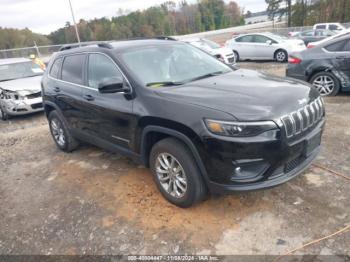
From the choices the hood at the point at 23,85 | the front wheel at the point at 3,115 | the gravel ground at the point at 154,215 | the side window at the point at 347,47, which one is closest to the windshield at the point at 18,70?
the hood at the point at 23,85

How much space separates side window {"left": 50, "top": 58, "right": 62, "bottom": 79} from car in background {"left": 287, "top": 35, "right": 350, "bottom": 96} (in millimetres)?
5210

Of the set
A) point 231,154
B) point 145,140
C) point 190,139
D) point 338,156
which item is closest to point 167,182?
point 145,140

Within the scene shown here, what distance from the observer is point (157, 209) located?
3.45 meters

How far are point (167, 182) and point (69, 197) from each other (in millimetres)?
1420

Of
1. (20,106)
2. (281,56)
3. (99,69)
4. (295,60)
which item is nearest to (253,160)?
(99,69)

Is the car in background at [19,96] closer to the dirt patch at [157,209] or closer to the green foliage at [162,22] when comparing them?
the dirt patch at [157,209]

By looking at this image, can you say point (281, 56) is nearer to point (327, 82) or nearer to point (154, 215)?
point (327, 82)

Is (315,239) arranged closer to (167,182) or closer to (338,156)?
(167,182)

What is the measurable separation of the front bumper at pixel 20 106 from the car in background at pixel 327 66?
260 inches

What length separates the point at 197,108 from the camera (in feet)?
9.36

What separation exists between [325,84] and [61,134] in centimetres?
573

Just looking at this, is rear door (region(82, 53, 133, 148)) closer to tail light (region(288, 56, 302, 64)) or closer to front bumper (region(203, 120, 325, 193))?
front bumper (region(203, 120, 325, 193))

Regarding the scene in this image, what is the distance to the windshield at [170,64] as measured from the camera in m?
3.58

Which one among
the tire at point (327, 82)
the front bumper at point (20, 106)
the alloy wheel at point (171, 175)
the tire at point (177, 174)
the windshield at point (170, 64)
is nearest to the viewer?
the tire at point (177, 174)
